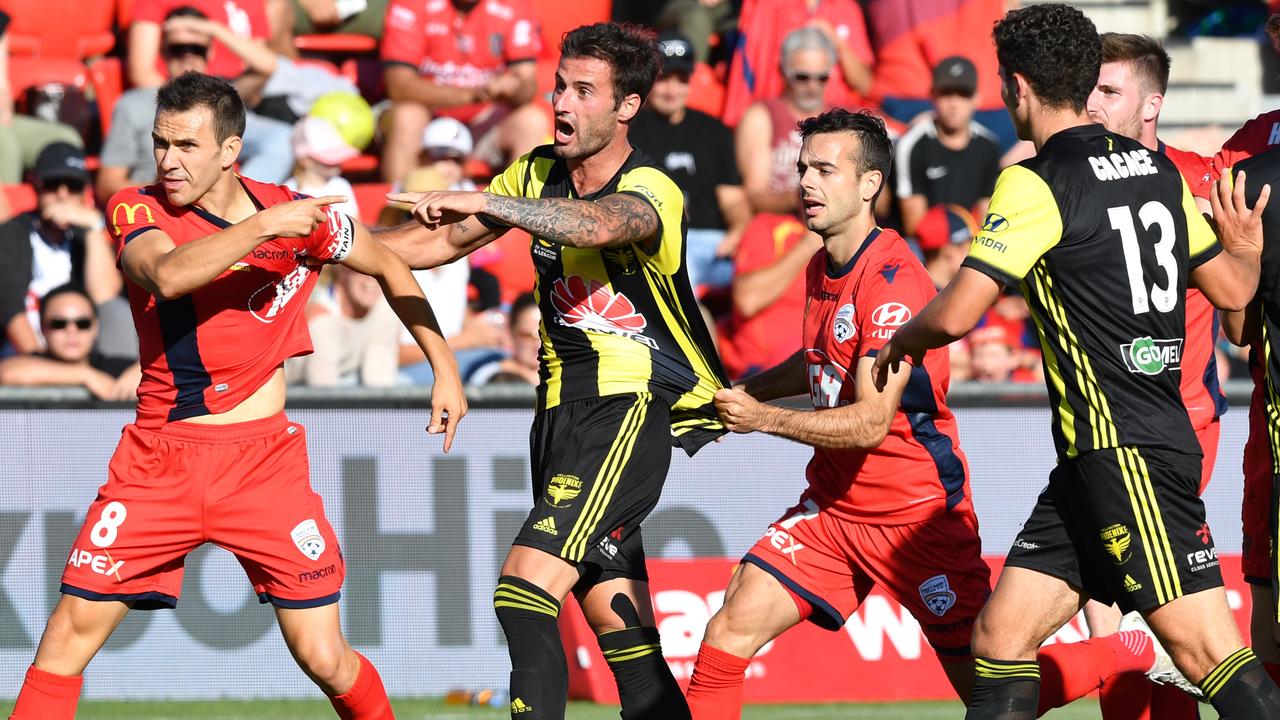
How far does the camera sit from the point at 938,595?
572 cm

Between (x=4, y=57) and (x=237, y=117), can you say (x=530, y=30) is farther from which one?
(x=237, y=117)

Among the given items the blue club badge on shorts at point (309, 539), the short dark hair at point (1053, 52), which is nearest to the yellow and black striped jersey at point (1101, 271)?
the short dark hair at point (1053, 52)

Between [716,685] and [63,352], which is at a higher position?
[63,352]

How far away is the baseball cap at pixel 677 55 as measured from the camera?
35.0 ft

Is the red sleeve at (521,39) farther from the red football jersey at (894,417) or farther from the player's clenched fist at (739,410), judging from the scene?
the player's clenched fist at (739,410)

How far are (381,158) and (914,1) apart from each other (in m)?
4.11

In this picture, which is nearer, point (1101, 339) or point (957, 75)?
point (1101, 339)

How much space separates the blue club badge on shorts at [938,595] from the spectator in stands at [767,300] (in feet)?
13.7

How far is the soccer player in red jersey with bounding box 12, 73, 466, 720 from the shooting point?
5637 mm

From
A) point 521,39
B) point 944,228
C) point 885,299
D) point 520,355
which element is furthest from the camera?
point 521,39

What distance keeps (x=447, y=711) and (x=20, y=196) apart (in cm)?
464

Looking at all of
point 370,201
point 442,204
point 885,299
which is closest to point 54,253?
point 370,201

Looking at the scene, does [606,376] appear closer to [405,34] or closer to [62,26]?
[405,34]

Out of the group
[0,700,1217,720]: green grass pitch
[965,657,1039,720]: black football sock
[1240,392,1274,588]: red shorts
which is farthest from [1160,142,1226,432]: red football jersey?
[0,700,1217,720]: green grass pitch
